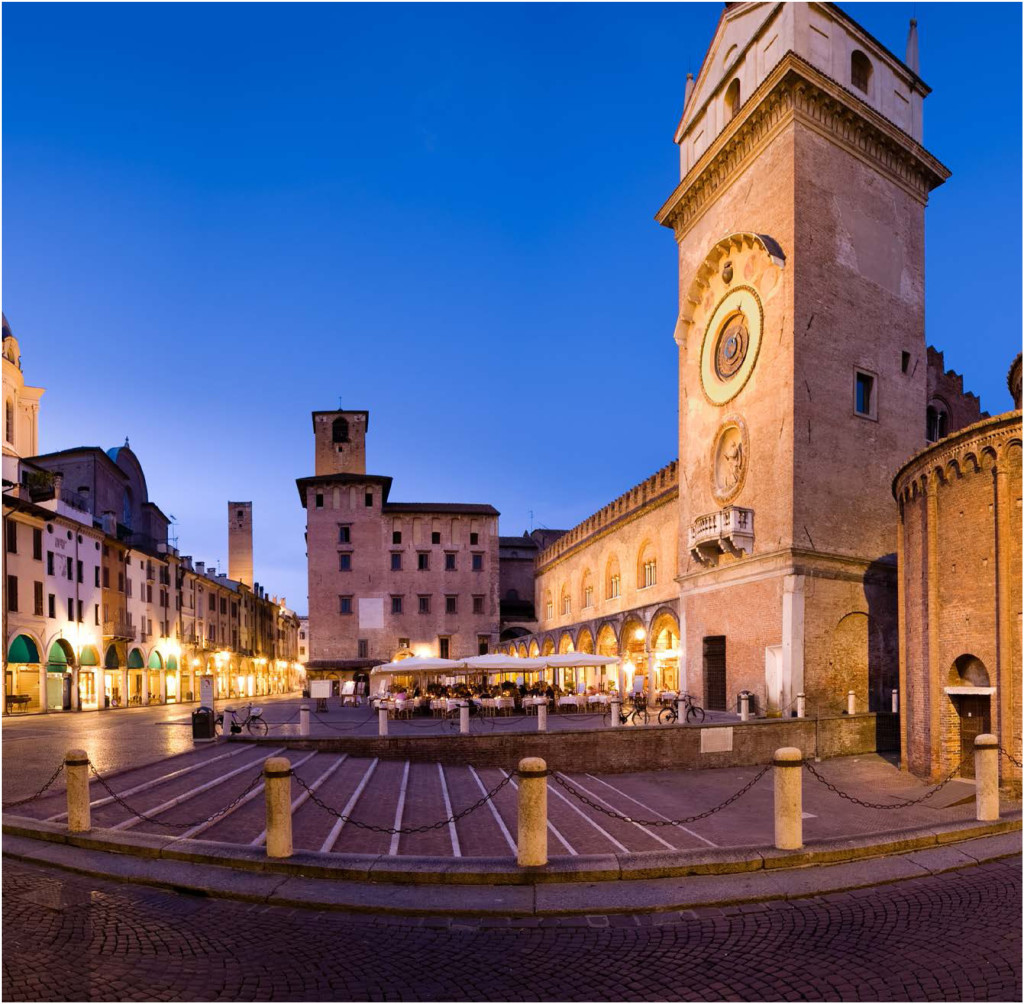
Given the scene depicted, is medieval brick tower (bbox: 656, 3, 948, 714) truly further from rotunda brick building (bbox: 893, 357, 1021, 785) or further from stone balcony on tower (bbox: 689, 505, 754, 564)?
rotunda brick building (bbox: 893, 357, 1021, 785)

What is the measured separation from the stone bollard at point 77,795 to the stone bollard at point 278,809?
2.77 m

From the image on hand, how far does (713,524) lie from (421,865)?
752 inches

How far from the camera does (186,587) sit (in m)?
62.5

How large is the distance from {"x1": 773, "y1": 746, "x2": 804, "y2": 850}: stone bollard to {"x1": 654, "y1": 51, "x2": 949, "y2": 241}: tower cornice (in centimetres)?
2167

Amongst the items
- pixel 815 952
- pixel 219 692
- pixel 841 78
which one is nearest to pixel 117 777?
pixel 815 952

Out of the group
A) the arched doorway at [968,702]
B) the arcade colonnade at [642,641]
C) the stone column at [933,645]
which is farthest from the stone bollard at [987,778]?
the arcade colonnade at [642,641]

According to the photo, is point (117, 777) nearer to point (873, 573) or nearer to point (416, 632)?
point (873, 573)

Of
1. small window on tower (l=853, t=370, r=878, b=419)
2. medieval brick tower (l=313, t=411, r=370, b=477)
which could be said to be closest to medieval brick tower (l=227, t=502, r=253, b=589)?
medieval brick tower (l=313, t=411, r=370, b=477)

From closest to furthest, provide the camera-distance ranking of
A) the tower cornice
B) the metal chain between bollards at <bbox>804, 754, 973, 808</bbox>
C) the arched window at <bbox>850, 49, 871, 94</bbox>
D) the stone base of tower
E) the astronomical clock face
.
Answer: the metal chain between bollards at <bbox>804, 754, 973, 808</bbox>
the stone base of tower
the tower cornice
the astronomical clock face
the arched window at <bbox>850, 49, 871, 94</bbox>

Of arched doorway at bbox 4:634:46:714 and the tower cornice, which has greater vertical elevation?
the tower cornice

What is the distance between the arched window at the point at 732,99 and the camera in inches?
1120

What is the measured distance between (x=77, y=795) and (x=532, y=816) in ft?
19.6

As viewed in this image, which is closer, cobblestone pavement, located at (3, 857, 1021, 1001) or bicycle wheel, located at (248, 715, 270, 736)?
cobblestone pavement, located at (3, 857, 1021, 1001)

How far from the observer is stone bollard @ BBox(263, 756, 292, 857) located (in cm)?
920
